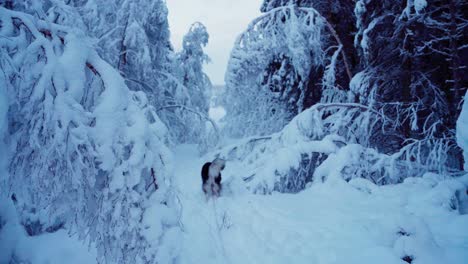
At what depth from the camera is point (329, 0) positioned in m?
8.98

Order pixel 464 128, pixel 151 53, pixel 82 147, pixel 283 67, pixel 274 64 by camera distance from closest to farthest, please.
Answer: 1. pixel 82 147
2. pixel 464 128
3. pixel 283 67
4. pixel 274 64
5. pixel 151 53

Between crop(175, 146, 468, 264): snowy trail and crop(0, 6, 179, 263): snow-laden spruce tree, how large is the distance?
44 cm

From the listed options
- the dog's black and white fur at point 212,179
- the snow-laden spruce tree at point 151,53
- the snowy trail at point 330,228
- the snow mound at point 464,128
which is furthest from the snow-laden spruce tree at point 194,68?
the snow mound at point 464,128

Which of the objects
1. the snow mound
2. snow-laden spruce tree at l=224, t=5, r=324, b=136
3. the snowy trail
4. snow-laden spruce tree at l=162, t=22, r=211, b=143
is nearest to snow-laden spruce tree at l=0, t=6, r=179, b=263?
the snowy trail

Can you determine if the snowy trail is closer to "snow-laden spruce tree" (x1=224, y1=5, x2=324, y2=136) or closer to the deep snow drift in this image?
the deep snow drift

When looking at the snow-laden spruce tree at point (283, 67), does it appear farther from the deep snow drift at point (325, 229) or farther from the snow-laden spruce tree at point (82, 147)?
the snow-laden spruce tree at point (82, 147)

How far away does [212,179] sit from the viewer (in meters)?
6.50

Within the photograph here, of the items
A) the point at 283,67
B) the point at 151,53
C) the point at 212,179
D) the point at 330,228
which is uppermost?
the point at 151,53

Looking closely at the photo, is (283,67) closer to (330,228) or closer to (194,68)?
(330,228)

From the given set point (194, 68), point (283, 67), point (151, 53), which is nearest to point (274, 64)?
point (283, 67)

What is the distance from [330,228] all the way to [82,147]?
11.3 feet

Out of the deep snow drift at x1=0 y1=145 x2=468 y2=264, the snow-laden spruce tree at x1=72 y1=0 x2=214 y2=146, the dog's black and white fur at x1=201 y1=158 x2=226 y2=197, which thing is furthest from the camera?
the snow-laden spruce tree at x1=72 y1=0 x2=214 y2=146

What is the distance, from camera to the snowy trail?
10.8ft

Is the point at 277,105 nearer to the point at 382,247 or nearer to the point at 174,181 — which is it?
the point at 382,247
